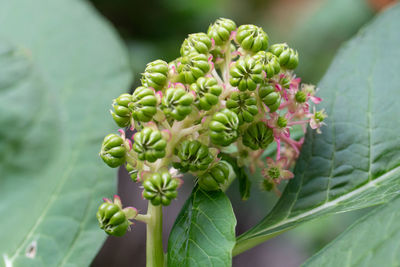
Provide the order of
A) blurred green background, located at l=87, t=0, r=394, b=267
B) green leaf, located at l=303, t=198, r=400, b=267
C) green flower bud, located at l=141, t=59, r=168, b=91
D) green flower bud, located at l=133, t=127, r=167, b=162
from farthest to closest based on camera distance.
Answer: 1. blurred green background, located at l=87, t=0, r=394, b=267
2. green flower bud, located at l=141, t=59, r=168, b=91
3. green flower bud, located at l=133, t=127, r=167, b=162
4. green leaf, located at l=303, t=198, r=400, b=267

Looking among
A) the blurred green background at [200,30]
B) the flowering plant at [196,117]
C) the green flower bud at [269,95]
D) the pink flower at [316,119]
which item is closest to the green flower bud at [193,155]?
the flowering plant at [196,117]

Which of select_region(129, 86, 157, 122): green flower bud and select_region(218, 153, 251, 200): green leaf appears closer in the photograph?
select_region(129, 86, 157, 122): green flower bud

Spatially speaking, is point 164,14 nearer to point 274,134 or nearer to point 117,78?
point 117,78

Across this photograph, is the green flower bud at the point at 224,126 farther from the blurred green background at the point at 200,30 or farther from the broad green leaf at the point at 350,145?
the blurred green background at the point at 200,30

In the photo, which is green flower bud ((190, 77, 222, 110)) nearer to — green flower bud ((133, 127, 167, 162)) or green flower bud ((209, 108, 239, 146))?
green flower bud ((209, 108, 239, 146))

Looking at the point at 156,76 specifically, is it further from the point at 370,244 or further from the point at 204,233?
the point at 370,244

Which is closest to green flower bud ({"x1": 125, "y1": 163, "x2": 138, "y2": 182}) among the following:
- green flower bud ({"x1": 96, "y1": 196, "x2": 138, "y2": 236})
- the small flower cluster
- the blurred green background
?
the small flower cluster

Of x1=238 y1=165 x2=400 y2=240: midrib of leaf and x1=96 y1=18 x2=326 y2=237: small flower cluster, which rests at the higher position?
x1=96 y1=18 x2=326 y2=237: small flower cluster
